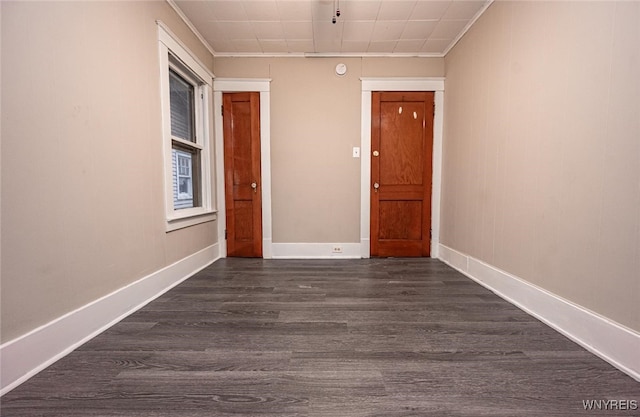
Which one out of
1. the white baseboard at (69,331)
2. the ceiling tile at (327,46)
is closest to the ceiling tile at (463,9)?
the ceiling tile at (327,46)

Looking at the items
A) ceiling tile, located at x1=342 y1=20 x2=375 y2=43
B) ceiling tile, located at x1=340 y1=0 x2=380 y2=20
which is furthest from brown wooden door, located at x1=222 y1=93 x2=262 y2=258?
ceiling tile, located at x1=340 y1=0 x2=380 y2=20

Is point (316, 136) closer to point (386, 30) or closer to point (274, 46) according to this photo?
point (274, 46)

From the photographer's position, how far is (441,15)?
2619mm

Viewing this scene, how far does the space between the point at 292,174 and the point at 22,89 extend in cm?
247

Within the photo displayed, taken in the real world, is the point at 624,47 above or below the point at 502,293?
above

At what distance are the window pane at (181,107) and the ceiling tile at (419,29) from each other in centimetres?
244

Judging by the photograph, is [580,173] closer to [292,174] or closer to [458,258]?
[458,258]

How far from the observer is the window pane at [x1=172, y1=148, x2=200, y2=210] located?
2781 mm

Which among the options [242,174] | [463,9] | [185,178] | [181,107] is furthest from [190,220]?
[463,9]

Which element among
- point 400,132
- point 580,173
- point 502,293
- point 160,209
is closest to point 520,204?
point 580,173

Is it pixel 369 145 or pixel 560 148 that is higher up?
pixel 369 145

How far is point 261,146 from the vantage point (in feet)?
11.3

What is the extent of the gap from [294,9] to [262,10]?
300 mm

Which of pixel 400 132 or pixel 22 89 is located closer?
pixel 22 89
